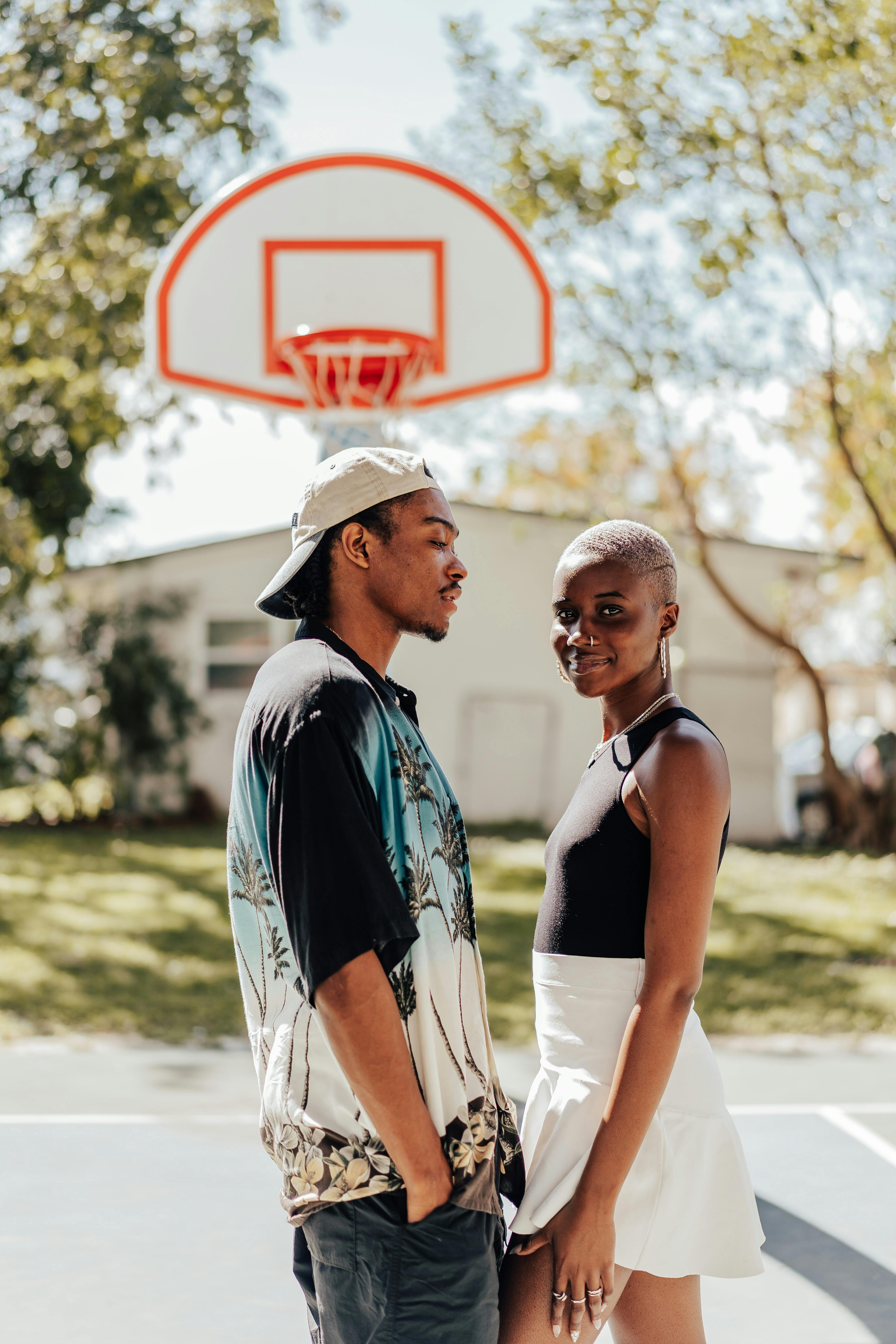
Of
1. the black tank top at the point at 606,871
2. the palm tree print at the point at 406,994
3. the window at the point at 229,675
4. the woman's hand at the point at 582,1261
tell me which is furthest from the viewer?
the window at the point at 229,675

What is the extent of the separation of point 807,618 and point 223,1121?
1833cm

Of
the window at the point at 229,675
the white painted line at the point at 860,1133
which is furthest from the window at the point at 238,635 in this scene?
the white painted line at the point at 860,1133

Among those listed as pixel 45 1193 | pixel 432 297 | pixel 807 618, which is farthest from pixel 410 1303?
pixel 807 618

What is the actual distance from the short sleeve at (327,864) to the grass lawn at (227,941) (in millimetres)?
5867

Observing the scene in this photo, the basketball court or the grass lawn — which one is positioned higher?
the basketball court

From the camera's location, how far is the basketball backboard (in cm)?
737

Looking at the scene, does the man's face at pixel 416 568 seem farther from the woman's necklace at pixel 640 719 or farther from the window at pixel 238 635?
the window at pixel 238 635

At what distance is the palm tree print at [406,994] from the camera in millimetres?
1859

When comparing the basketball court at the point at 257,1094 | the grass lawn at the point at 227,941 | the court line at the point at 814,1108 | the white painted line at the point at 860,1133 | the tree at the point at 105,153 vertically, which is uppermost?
the tree at the point at 105,153

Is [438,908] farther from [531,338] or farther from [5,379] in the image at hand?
[5,379]

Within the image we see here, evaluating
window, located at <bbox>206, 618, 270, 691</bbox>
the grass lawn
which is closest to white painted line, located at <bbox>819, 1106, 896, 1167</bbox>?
the grass lawn

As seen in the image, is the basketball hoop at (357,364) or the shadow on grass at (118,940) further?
the shadow on grass at (118,940)

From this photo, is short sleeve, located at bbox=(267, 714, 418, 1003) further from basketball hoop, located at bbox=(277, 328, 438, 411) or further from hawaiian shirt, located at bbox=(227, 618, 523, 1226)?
basketball hoop, located at bbox=(277, 328, 438, 411)

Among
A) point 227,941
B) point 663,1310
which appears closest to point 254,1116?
point 663,1310
